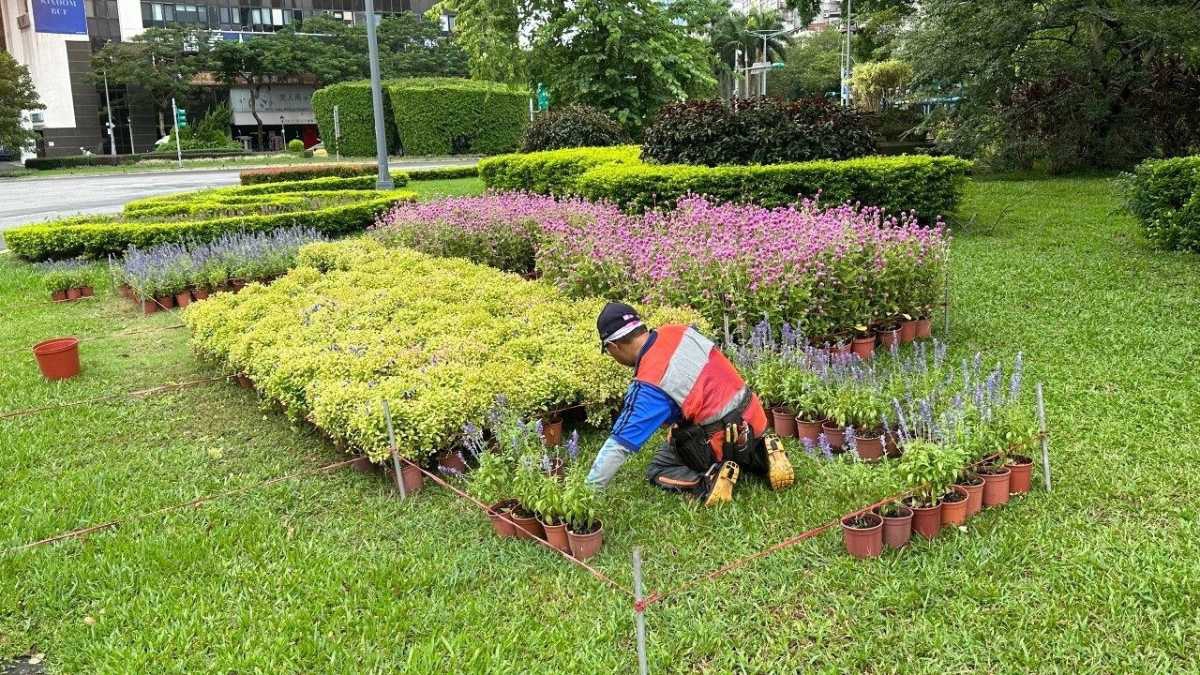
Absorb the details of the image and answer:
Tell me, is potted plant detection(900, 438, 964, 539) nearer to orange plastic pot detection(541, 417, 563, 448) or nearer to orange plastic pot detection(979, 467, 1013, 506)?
orange plastic pot detection(979, 467, 1013, 506)

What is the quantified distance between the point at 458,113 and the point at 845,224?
31737mm

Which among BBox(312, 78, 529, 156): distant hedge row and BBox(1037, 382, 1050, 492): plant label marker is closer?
BBox(1037, 382, 1050, 492): plant label marker

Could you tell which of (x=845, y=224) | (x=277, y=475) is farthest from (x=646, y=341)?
(x=845, y=224)

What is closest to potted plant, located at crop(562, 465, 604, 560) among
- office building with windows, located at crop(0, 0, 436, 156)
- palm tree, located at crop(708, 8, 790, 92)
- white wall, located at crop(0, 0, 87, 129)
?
office building with windows, located at crop(0, 0, 436, 156)

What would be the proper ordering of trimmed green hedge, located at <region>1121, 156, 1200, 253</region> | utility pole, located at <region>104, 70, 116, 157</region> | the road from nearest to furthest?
trimmed green hedge, located at <region>1121, 156, 1200, 253</region> < the road < utility pole, located at <region>104, 70, 116, 157</region>

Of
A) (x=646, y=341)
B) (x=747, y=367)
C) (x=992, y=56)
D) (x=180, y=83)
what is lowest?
(x=747, y=367)

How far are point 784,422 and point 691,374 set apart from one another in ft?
3.30

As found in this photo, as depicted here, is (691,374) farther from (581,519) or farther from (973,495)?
(973,495)

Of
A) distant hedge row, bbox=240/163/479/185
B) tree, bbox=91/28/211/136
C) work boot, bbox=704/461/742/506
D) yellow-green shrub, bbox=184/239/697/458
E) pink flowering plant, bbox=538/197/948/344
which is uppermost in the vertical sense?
tree, bbox=91/28/211/136

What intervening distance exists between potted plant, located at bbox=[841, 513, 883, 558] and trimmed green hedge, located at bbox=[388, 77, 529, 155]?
3284 cm

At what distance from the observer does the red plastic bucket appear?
20.5ft

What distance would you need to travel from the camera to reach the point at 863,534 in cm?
326

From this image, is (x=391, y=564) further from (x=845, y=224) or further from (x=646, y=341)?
(x=845, y=224)

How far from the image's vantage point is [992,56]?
1424cm
